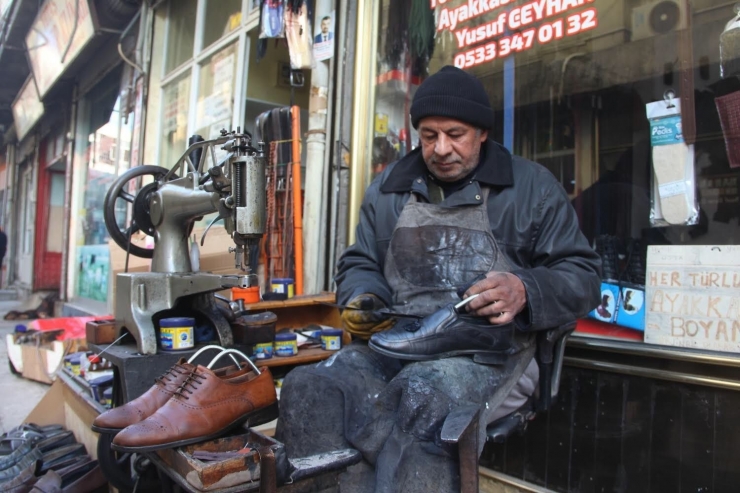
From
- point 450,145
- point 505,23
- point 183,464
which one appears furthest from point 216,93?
point 183,464

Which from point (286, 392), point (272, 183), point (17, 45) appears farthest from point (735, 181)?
point (17, 45)

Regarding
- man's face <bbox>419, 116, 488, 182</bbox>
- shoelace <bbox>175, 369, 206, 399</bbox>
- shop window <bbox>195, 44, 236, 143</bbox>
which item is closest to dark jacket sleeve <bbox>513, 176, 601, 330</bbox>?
man's face <bbox>419, 116, 488, 182</bbox>

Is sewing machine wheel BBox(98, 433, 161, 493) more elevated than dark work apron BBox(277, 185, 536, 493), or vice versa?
dark work apron BBox(277, 185, 536, 493)

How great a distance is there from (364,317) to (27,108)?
40.4 feet

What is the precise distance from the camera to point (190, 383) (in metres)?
1.40

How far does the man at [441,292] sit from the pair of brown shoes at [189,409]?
0.10 m

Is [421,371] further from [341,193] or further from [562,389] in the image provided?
[341,193]

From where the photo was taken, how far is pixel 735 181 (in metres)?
1.97

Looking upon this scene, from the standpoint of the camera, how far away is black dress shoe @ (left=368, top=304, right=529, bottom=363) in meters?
1.39

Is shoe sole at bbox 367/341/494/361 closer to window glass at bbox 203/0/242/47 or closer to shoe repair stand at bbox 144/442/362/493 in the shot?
shoe repair stand at bbox 144/442/362/493

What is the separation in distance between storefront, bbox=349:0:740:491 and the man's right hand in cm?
109

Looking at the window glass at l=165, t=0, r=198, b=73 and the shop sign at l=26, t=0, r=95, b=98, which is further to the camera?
the shop sign at l=26, t=0, r=95, b=98

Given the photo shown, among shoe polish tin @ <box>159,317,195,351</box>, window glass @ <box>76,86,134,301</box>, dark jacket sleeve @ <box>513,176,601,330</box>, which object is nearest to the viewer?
dark jacket sleeve @ <box>513,176,601,330</box>

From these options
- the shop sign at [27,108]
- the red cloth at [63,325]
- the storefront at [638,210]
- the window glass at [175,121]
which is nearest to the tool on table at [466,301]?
the storefront at [638,210]
